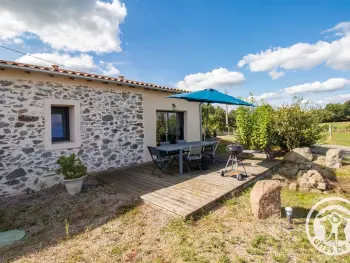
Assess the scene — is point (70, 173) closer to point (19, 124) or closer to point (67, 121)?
point (19, 124)

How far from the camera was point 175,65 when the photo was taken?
43.1ft

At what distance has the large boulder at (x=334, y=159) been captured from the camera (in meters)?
6.59

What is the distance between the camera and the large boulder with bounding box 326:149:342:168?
6586 millimetres

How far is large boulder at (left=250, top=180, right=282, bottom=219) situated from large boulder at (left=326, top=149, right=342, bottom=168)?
200 inches

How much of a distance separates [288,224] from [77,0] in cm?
862

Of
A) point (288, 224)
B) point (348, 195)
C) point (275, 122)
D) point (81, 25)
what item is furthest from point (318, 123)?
point (81, 25)

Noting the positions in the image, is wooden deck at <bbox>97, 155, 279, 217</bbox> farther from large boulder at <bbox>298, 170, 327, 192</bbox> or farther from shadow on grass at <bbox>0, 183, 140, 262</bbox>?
large boulder at <bbox>298, 170, 327, 192</bbox>

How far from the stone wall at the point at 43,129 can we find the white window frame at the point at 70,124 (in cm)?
11

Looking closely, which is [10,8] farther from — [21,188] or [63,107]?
[21,188]

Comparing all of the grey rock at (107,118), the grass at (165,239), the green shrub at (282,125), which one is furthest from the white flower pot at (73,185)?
the green shrub at (282,125)

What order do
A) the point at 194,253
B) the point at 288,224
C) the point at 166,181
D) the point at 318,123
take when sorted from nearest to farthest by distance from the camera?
the point at 194,253, the point at 288,224, the point at 166,181, the point at 318,123

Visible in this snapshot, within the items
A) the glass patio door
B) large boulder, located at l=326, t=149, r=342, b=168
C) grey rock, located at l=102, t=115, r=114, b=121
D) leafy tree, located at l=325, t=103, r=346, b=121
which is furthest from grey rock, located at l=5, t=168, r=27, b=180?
leafy tree, located at l=325, t=103, r=346, b=121

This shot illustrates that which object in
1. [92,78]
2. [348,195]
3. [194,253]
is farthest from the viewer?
[92,78]

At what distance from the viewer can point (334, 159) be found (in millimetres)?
6641
